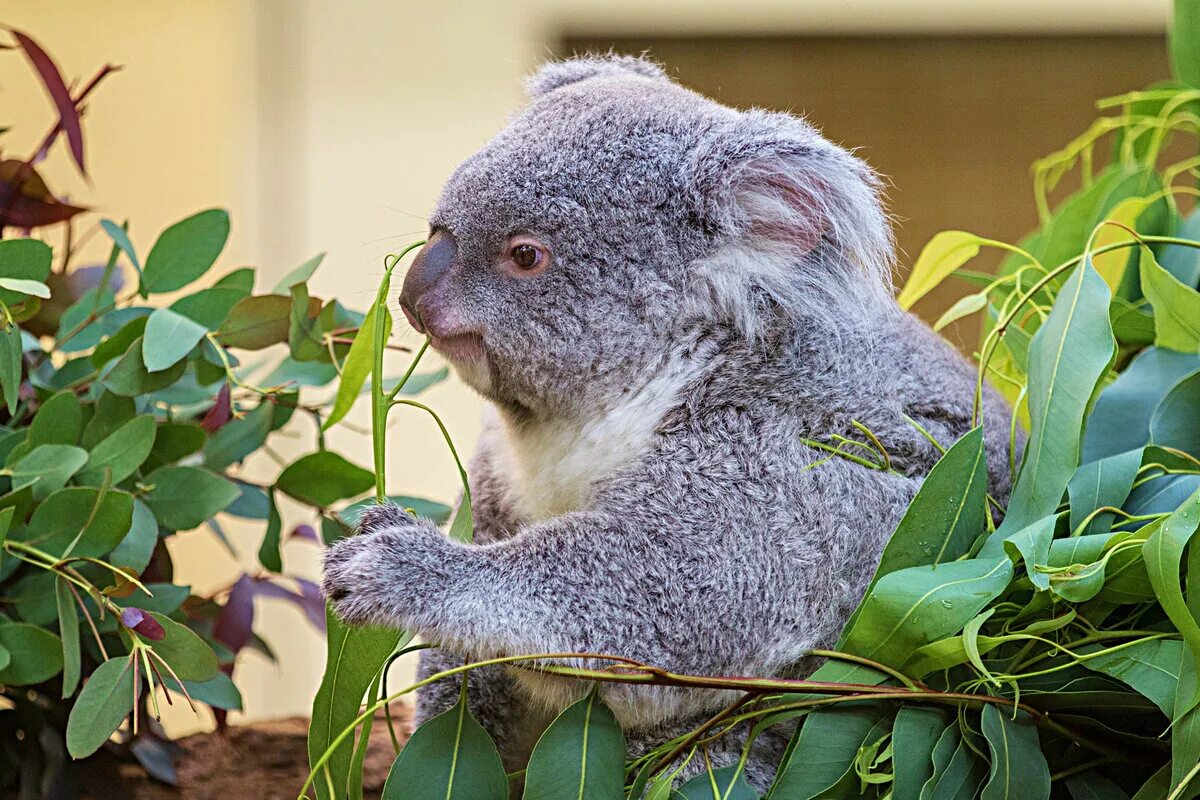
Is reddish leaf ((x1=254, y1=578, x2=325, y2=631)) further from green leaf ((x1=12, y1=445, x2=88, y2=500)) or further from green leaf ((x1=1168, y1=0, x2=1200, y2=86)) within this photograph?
green leaf ((x1=1168, y1=0, x2=1200, y2=86))

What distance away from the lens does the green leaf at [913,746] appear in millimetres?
Result: 1095

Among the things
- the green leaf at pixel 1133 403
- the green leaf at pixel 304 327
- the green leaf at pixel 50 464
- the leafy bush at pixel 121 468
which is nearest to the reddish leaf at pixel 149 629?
the leafy bush at pixel 121 468

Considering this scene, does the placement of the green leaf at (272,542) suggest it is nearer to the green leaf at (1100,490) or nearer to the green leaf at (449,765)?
the green leaf at (449,765)

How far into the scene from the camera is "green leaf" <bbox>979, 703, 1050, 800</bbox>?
3.57 feet

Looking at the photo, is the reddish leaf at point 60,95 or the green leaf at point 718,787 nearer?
the green leaf at point 718,787

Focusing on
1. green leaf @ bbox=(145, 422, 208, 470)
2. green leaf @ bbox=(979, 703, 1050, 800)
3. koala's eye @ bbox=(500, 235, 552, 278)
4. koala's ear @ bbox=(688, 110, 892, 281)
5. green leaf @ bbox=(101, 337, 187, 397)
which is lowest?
green leaf @ bbox=(979, 703, 1050, 800)

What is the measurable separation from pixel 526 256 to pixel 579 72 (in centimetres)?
51

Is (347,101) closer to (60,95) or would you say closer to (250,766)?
(60,95)

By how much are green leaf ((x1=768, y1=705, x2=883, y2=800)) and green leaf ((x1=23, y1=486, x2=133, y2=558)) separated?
0.76 meters

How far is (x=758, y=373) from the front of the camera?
1.38 meters

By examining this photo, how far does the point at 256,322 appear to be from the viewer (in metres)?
1.50

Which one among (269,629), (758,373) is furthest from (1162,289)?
(269,629)

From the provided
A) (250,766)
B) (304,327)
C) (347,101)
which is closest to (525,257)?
(304,327)

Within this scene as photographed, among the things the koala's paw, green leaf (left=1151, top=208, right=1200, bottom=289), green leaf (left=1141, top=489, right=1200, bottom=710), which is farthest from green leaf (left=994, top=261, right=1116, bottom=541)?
the koala's paw
